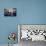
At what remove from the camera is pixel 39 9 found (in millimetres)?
3797

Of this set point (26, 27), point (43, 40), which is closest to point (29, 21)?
point (26, 27)

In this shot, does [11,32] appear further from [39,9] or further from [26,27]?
[39,9]

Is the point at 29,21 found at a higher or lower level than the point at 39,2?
lower

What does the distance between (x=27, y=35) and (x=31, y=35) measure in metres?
0.11

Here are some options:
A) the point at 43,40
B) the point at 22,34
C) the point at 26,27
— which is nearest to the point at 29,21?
Result: the point at 26,27

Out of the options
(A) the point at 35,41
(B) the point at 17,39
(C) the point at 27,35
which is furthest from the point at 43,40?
(B) the point at 17,39

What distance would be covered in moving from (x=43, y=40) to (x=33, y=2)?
1.15 metres

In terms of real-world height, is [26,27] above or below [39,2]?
below

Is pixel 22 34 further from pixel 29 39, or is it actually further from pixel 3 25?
pixel 3 25

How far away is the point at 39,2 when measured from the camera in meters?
3.79

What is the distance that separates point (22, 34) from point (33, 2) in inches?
39.4

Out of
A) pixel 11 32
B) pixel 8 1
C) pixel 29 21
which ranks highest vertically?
pixel 8 1

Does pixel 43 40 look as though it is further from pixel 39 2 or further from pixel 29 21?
pixel 39 2

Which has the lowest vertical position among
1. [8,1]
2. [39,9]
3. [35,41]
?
[35,41]
